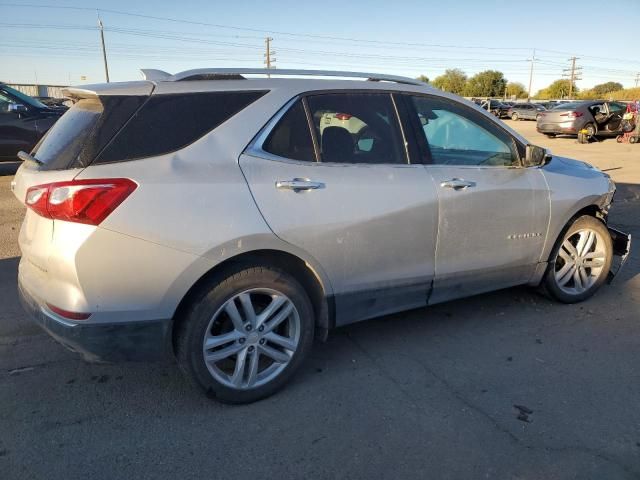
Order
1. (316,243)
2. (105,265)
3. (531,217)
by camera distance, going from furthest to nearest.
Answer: (531,217), (316,243), (105,265)

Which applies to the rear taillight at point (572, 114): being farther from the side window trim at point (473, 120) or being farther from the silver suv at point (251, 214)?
the silver suv at point (251, 214)

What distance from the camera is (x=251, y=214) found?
8.73 ft

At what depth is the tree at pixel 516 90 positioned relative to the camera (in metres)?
102

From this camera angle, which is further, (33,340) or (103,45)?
(103,45)

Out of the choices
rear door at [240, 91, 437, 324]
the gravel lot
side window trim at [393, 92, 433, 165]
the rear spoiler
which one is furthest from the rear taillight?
A: the rear spoiler

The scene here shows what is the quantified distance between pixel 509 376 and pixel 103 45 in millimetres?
59656

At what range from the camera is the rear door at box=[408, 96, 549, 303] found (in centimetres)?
342

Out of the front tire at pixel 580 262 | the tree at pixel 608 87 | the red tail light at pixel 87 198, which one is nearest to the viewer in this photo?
the red tail light at pixel 87 198

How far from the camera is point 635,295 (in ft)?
15.0

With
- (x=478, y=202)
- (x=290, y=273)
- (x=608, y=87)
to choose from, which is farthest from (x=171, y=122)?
(x=608, y=87)

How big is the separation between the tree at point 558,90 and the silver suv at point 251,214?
324 ft

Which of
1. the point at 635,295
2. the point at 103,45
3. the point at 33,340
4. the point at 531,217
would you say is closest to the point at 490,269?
the point at 531,217

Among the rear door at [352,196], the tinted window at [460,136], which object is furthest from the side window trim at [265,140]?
the tinted window at [460,136]

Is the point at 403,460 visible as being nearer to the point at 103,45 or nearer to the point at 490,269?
the point at 490,269
